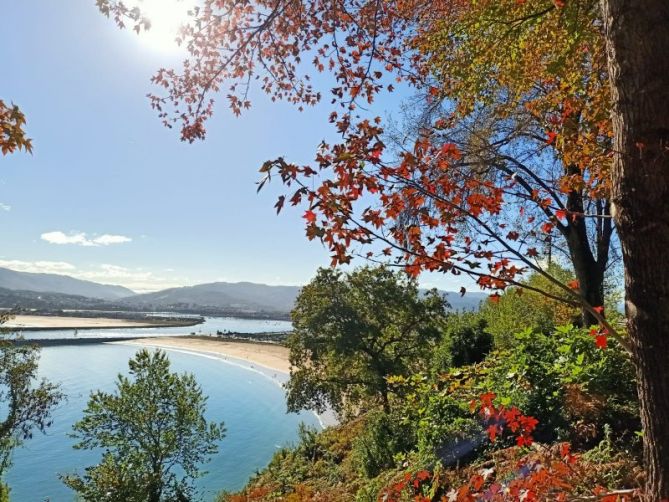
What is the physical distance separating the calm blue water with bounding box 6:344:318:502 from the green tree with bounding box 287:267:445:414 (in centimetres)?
993

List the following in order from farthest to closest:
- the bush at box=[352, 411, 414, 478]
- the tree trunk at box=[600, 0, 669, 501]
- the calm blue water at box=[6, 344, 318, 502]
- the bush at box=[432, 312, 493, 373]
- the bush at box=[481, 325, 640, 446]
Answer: the calm blue water at box=[6, 344, 318, 502] < the bush at box=[432, 312, 493, 373] < the bush at box=[352, 411, 414, 478] < the bush at box=[481, 325, 640, 446] < the tree trunk at box=[600, 0, 669, 501]

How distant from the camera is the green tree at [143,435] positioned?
1472 centimetres

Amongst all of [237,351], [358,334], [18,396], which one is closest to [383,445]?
[358,334]

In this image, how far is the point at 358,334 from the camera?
17109mm

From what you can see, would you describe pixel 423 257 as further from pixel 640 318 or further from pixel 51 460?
pixel 51 460

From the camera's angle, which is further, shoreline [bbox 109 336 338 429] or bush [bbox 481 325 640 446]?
shoreline [bbox 109 336 338 429]

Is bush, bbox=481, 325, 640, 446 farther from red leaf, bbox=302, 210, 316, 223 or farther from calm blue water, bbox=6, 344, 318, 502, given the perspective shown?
calm blue water, bbox=6, 344, 318, 502

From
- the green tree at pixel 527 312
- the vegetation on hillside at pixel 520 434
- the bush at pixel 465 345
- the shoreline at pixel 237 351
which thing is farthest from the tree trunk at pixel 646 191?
the shoreline at pixel 237 351

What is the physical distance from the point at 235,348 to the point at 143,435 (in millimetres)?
62660

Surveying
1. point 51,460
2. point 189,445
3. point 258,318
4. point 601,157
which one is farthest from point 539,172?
point 258,318

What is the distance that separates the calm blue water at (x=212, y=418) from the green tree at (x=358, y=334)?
9933 mm

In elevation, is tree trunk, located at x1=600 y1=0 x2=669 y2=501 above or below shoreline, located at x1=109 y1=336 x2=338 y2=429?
above

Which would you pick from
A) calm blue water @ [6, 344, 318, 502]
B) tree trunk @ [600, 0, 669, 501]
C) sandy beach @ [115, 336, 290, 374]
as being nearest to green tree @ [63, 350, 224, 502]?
calm blue water @ [6, 344, 318, 502]

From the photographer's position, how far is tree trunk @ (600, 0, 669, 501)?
191 centimetres
